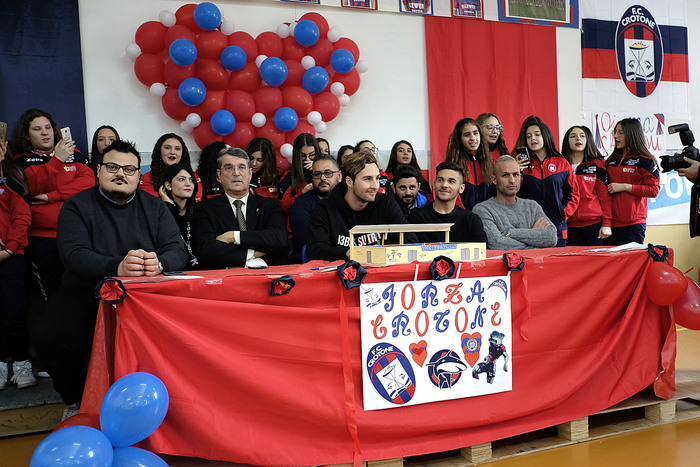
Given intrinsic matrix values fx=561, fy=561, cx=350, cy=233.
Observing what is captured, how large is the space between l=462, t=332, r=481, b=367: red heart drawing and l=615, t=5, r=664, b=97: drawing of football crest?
525 centimetres

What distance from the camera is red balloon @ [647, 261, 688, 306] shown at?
2588 millimetres

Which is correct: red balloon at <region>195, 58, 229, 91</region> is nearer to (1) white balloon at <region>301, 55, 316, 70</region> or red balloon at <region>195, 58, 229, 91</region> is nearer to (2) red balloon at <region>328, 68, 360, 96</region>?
(1) white balloon at <region>301, 55, 316, 70</region>

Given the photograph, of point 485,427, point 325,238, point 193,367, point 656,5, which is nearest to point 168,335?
point 193,367

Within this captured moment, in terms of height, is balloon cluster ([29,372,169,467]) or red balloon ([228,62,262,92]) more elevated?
red balloon ([228,62,262,92])

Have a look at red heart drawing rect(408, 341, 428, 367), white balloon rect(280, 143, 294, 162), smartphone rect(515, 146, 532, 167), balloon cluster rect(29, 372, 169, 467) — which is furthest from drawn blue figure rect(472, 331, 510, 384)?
white balloon rect(280, 143, 294, 162)

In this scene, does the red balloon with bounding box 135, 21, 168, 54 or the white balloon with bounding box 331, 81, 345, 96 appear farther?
the white balloon with bounding box 331, 81, 345, 96

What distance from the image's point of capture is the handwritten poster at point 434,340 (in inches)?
85.6

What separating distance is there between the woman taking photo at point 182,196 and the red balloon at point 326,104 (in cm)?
182

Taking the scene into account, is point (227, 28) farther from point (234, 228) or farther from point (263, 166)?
point (234, 228)

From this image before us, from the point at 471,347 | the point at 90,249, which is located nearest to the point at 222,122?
the point at 90,249

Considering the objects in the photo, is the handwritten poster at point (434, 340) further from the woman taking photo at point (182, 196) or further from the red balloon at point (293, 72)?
the red balloon at point (293, 72)

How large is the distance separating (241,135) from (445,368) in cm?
304

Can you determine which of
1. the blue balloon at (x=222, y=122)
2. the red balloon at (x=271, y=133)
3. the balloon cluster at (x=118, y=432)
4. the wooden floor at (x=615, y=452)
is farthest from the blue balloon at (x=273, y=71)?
the balloon cluster at (x=118, y=432)

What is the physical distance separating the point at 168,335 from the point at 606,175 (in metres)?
3.80
